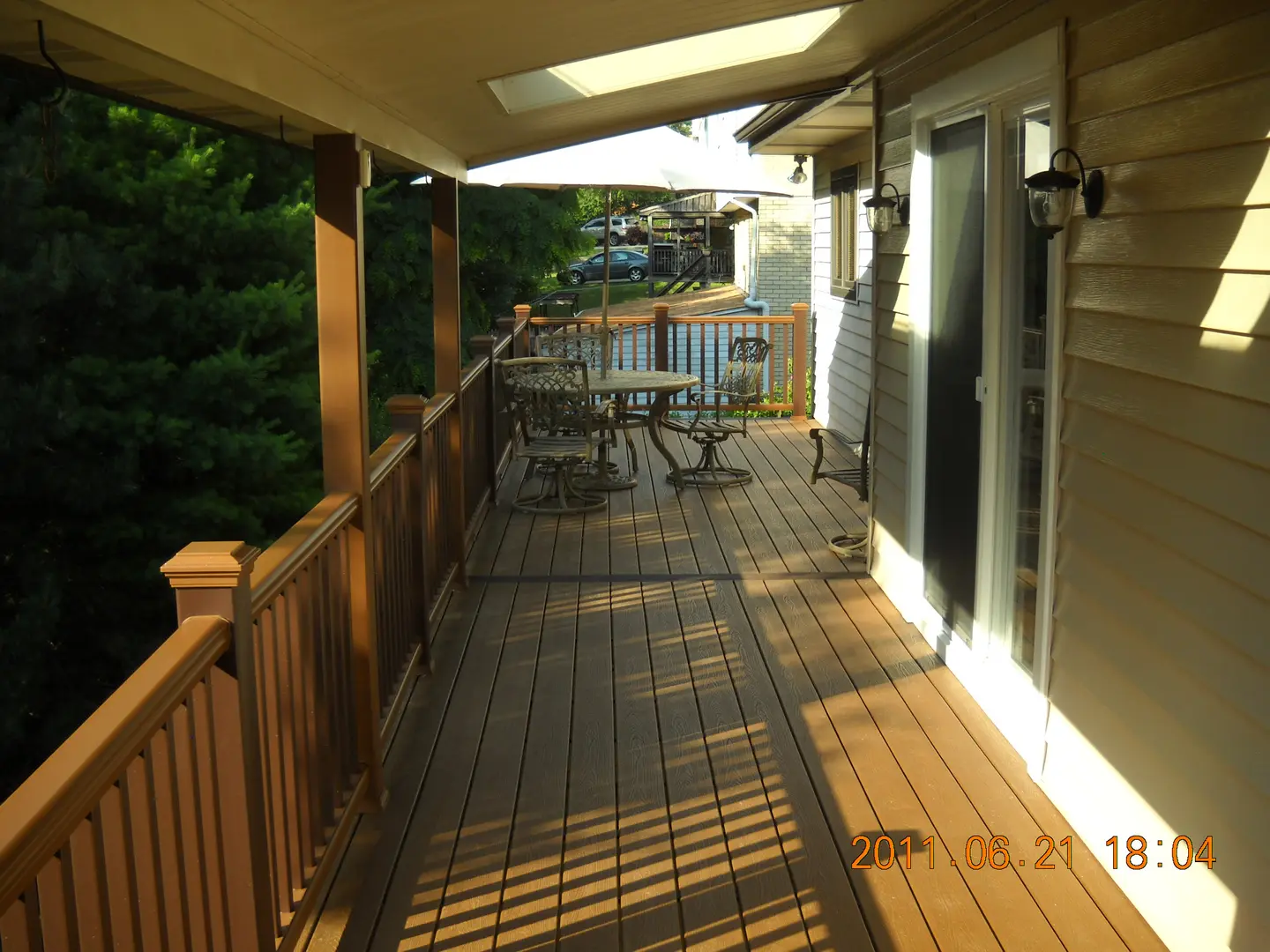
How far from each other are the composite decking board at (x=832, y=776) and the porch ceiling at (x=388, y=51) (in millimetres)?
2270

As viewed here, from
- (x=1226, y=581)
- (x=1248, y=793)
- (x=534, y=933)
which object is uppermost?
(x=1226, y=581)

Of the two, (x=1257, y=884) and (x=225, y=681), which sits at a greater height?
(x=225, y=681)

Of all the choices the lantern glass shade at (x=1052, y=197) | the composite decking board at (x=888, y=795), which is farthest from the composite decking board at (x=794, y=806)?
the lantern glass shade at (x=1052, y=197)

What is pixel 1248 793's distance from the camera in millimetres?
2572

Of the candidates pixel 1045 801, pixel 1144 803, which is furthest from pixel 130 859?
pixel 1045 801

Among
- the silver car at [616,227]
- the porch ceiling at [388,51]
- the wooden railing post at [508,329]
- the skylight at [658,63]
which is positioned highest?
the silver car at [616,227]

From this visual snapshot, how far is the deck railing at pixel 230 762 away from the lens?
1.68 m

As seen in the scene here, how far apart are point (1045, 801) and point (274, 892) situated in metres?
2.16

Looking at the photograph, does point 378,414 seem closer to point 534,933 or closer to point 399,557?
point 399,557

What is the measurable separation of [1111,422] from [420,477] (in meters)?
2.62

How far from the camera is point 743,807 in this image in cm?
373

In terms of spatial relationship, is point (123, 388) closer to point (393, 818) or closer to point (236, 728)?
point (393, 818)

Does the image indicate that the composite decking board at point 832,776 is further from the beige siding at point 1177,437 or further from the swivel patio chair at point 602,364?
the swivel patio chair at point 602,364

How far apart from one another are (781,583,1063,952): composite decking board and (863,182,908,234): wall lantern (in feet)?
5.79
